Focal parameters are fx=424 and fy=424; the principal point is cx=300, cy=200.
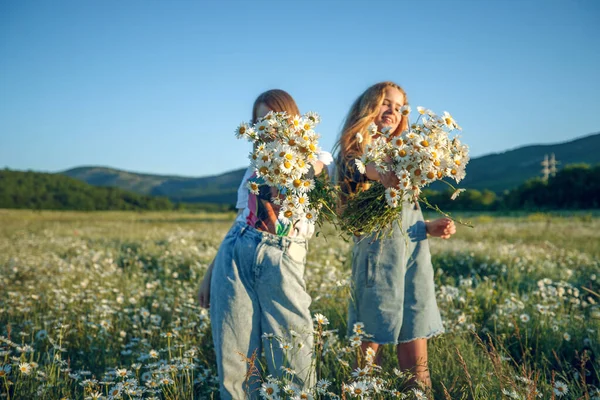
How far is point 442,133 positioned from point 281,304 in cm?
129

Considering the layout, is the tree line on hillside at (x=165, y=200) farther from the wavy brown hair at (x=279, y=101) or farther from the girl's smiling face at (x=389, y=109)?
the wavy brown hair at (x=279, y=101)

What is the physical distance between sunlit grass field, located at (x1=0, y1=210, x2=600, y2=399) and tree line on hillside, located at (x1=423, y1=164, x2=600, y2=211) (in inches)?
1318

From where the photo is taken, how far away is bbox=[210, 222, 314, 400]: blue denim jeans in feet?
7.97

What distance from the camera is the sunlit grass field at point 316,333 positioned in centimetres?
264

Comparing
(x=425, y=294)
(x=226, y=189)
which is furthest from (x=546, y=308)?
(x=226, y=189)

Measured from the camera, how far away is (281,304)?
2.46 meters

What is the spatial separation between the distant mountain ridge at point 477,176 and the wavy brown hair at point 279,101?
225 ft

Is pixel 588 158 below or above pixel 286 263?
above

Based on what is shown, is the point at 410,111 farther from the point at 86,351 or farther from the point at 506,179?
the point at 506,179

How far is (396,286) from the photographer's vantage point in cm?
276

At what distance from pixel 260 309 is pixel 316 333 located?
36cm

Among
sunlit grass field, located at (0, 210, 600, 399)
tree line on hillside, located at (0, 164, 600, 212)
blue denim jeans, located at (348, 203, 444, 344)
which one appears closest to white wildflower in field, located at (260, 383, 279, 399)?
sunlit grass field, located at (0, 210, 600, 399)

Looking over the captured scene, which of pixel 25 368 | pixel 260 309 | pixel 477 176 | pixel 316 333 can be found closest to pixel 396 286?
pixel 316 333

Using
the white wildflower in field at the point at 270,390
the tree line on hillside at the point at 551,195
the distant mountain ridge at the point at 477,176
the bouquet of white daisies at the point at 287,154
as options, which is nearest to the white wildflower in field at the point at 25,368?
the white wildflower in field at the point at 270,390
